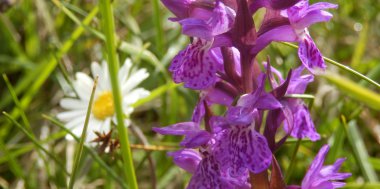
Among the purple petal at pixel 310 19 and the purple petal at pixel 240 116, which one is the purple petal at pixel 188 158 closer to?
the purple petal at pixel 240 116

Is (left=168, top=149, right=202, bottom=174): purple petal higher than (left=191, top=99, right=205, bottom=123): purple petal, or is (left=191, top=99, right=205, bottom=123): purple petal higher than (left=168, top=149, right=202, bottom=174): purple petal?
(left=191, top=99, right=205, bottom=123): purple petal

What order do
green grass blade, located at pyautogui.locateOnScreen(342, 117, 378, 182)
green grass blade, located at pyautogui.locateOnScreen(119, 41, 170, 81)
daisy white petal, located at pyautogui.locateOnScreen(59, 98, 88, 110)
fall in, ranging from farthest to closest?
green grass blade, located at pyautogui.locateOnScreen(119, 41, 170, 81) → daisy white petal, located at pyautogui.locateOnScreen(59, 98, 88, 110) → green grass blade, located at pyautogui.locateOnScreen(342, 117, 378, 182)

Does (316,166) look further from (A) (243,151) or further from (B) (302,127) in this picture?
(A) (243,151)

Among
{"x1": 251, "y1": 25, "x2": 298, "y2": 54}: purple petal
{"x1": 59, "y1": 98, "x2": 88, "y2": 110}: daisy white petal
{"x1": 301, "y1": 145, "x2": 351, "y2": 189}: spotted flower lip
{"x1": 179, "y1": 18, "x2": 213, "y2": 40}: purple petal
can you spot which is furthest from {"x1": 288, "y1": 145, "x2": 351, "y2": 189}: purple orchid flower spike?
{"x1": 59, "y1": 98, "x2": 88, "y2": 110}: daisy white petal

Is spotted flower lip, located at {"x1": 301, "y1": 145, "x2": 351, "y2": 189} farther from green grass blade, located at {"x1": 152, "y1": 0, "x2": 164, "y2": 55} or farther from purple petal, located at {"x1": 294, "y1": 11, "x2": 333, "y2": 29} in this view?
green grass blade, located at {"x1": 152, "y1": 0, "x2": 164, "y2": 55}

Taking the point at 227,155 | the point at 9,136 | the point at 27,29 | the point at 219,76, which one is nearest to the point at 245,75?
the point at 219,76

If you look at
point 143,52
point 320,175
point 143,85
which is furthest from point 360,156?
point 143,85

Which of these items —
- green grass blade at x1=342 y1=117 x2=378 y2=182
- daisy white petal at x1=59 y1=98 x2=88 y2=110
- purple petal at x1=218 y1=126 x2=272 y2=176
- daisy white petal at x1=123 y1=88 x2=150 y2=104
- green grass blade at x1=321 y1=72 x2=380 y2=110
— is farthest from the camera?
daisy white petal at x1=59 y1=98 x2=88 y2=110
